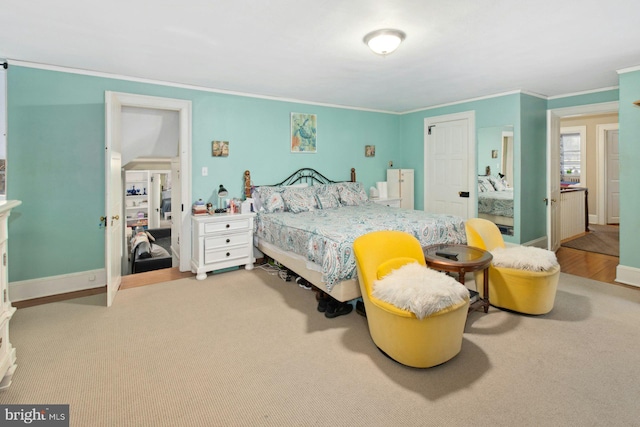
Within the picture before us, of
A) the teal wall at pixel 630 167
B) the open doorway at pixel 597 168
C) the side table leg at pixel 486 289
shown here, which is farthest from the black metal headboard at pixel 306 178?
the open doorway at pixel 597 168

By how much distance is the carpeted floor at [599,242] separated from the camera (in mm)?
5511

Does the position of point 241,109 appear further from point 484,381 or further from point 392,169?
point 484,381

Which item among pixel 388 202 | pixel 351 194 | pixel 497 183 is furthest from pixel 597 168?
pixel 351 194

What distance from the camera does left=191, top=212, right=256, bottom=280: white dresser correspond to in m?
4.21

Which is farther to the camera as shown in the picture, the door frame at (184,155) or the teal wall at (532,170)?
the teal wall at (532,170)

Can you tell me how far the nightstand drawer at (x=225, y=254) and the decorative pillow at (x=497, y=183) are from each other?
4076mm

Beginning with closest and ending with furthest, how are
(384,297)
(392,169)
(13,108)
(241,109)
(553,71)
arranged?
(384,297)
(13,108)
(553,71)
(241,109)
(392,169)

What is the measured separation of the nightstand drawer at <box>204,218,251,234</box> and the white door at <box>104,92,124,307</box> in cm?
101

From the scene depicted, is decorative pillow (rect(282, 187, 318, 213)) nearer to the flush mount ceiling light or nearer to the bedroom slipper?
the bedroom slipper

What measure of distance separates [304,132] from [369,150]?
148cm

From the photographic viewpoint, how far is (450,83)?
443 centimetres

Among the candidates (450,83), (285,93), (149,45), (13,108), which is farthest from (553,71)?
(13,108)

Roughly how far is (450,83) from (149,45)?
362cm

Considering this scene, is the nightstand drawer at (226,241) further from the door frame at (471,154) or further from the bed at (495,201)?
the bed at (495,201)
